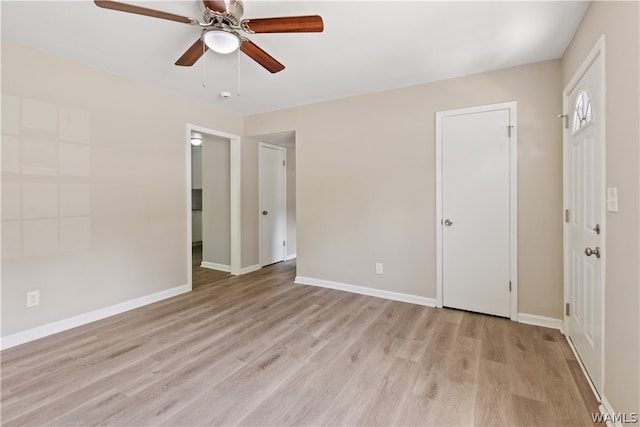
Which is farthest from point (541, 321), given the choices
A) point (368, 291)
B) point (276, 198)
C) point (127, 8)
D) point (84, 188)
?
point (84, 188)

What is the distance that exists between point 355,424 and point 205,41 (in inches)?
98.6

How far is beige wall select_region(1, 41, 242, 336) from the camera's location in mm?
2377

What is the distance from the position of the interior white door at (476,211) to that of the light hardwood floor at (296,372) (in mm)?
264

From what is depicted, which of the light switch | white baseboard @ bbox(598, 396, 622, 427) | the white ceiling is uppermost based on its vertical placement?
the white ceiling

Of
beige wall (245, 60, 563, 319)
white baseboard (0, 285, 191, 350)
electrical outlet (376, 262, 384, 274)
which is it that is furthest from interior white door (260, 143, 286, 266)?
electrical outlet (376, 262, 384, 274)

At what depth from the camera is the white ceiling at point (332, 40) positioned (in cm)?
194

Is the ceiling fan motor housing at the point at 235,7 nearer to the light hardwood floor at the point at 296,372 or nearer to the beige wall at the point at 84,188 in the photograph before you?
the beige wall at the point at 84,188

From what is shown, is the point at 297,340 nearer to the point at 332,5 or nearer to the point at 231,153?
the point at 332,5

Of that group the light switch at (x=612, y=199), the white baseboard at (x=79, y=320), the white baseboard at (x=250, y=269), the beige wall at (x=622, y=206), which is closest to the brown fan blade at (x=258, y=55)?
the beige wall at (x=622, y=206)

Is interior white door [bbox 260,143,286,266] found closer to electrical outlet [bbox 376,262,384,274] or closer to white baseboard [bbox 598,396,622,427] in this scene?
electrical outlet [bbox 376,262,384,274]

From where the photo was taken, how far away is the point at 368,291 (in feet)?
11.9

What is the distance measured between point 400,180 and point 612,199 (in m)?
1.96

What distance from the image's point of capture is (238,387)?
1841 mm

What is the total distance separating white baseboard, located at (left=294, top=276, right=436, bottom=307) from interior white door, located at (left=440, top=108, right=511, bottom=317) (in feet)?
0.78
